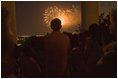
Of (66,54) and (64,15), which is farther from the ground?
(64,15)

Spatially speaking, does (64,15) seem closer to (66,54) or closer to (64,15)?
(64,15)

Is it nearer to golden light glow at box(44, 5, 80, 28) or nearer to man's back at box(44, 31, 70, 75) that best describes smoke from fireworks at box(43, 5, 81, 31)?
golden light glow at box(44, 5, 80, 28)

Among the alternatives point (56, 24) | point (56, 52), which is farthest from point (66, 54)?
point (56, 24)

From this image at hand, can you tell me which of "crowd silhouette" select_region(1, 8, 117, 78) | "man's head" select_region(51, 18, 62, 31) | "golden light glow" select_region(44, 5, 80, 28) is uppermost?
"golden light glow" select_region(44, 5, 80, 28)

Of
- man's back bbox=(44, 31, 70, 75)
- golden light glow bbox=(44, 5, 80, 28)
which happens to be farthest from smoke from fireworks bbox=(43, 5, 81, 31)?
man's back bbox=(44, 31, 70, 75)

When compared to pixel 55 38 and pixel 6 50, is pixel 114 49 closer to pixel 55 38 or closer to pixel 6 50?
pixel 55 38

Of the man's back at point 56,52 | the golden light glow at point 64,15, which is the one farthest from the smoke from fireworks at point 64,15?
the man's back at point 56,52
